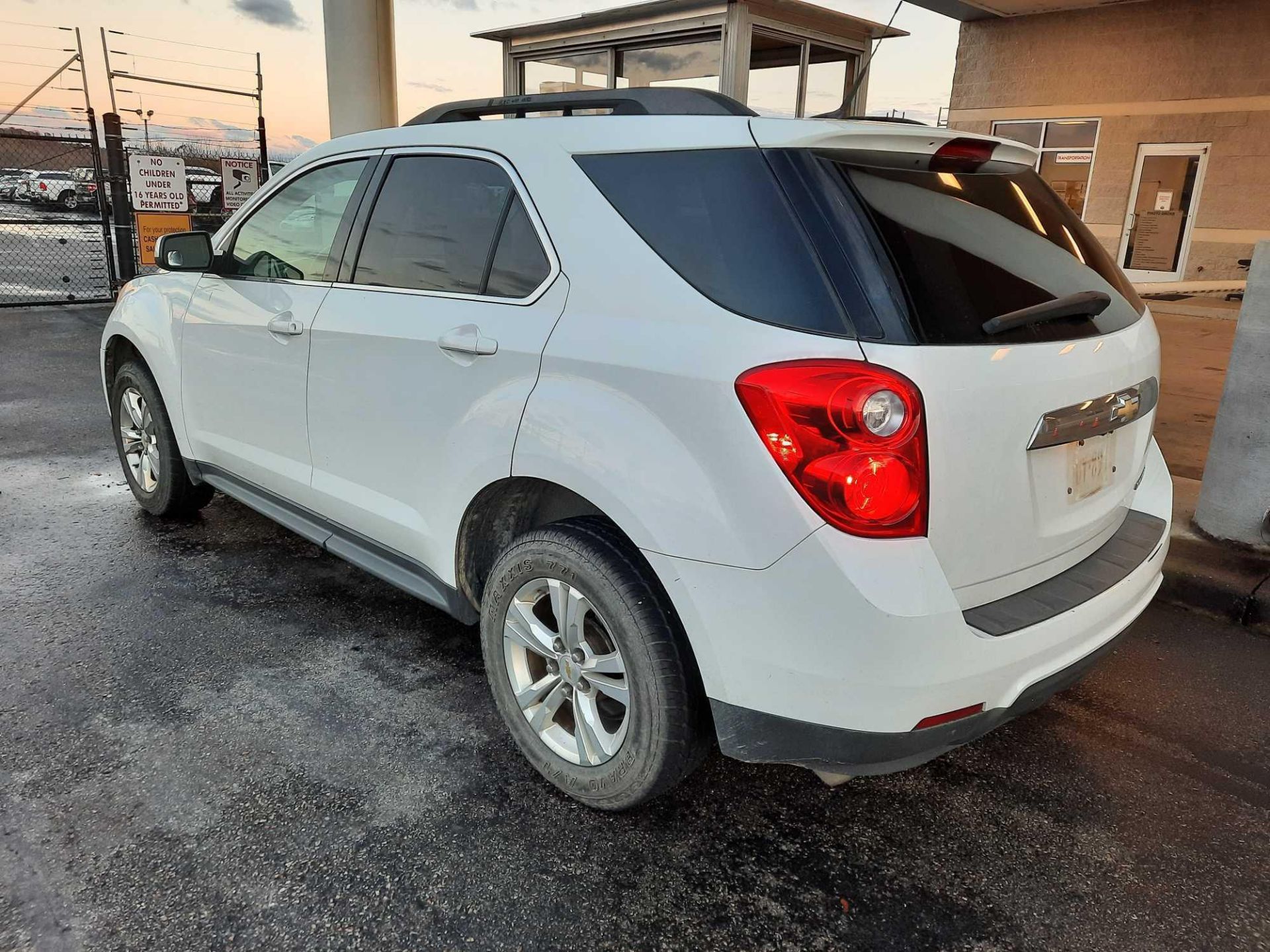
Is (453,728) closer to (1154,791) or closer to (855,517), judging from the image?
(855,517)

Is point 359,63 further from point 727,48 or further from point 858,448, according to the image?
point 858,448

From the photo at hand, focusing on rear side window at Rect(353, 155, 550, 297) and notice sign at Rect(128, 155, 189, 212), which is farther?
notice sign at Rect(128, 155, 189, 212)

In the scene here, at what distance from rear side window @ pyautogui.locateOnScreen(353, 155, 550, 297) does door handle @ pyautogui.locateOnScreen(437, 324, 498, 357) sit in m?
0.13

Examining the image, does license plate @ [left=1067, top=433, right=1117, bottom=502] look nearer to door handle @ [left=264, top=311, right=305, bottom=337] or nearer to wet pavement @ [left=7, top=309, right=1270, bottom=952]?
wet pavement @ [left=7, top=309, right=1270, bottom=952]

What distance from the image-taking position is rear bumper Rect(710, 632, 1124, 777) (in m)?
1.95

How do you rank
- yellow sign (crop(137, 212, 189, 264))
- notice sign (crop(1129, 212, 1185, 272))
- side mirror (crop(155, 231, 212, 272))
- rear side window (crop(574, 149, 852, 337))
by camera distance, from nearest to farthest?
rear side window (crop(574, 149, 852, 337)) → side mirror (crop(155, 231, 212, 272)) → yellow sign (crop(137, 212, 189, 264)) → notice sign (crop(1129, 212, 1185, 272))

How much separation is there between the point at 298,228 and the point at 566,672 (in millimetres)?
2127

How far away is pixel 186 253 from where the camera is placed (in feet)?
12.2

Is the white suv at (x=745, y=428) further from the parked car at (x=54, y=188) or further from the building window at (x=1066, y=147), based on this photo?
the parked car at (x=54, y=188)

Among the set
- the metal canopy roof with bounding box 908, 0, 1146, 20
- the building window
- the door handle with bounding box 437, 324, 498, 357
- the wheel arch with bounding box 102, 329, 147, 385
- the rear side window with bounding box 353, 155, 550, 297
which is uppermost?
the metal canopy roof with bounding box 908, 0, 1146, 20

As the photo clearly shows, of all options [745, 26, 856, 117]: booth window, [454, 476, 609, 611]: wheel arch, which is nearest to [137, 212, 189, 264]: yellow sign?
[745, 26, 856, 117]: booth window

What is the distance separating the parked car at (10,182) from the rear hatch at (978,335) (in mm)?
24692

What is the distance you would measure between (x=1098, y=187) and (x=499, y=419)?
51.8 feet

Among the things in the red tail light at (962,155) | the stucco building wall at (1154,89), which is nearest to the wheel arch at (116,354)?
the red tail light at (962,155)
